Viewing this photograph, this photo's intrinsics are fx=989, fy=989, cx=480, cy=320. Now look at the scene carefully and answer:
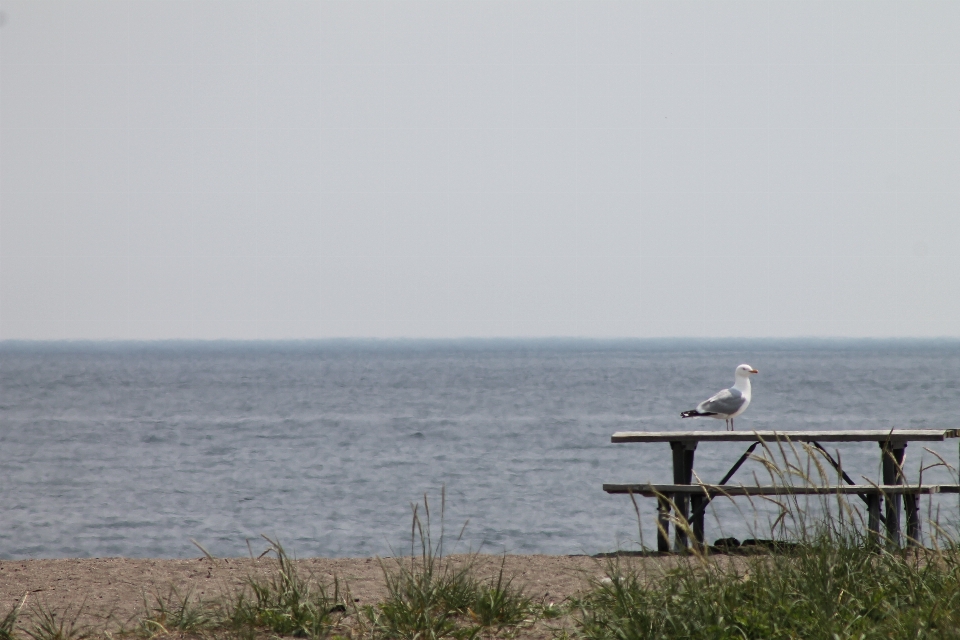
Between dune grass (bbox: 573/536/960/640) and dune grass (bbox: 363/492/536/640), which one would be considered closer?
dune grass (bbox: 573/536/960/640)

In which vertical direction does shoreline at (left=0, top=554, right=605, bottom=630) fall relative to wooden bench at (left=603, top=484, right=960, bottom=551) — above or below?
below

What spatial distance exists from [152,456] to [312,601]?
1151 inches

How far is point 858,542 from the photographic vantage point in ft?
18.7

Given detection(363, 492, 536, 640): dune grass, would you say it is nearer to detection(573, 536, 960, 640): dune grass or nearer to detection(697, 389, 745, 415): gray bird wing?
detection(573, 536, 960, 640): dune grass

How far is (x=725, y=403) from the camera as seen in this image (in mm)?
12570

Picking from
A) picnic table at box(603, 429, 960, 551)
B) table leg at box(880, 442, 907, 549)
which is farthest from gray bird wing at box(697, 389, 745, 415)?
table leg at box(880, 442, 907, 549)

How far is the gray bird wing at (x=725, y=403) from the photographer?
12.6 metres

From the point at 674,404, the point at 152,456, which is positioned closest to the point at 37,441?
the point at 152,456

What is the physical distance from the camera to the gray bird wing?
41.2 ft

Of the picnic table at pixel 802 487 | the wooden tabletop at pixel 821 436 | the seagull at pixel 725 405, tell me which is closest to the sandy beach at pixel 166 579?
the picnic table at pixel 802 487

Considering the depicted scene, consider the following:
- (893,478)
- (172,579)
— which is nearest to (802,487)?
(893,478)

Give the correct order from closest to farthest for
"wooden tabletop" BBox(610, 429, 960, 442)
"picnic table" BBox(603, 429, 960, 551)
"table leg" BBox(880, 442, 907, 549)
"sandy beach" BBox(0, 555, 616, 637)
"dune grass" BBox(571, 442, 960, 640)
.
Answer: "dune grass" BBox(571, 442, 960, 640) → "sandy beach" BBox(0, 555, 616, 637) → "picnic table" BBox(603, 429, 960, 551) → "table leg" BBox(880, 442, 907, 549) → "wooden tabletop" BBox(610, 429, 960, 442)

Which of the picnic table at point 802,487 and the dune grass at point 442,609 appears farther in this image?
the picnic table at point 802,487

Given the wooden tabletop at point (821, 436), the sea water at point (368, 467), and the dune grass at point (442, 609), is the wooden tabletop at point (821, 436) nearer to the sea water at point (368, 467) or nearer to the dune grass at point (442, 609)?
the sea water at point (368, 467)
